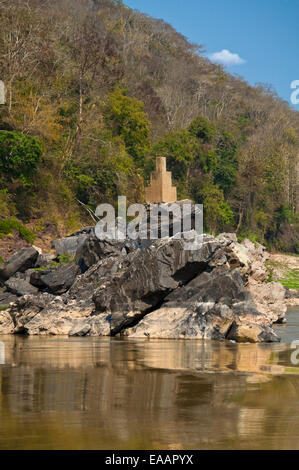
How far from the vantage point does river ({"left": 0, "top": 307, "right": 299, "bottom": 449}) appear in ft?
20.4

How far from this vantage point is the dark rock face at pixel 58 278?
20.1 m

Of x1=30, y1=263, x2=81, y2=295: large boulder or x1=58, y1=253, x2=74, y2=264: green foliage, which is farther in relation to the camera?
x1=58, y1=253, x2=74, y2=264: green foliage

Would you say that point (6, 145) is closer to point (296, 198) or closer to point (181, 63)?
point (296, 198)

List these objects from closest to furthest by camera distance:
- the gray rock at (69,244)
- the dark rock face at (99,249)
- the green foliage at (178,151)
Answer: the dark rock face at (99,249)
the gray rock at (69,244)
the green foliage at (178,151)

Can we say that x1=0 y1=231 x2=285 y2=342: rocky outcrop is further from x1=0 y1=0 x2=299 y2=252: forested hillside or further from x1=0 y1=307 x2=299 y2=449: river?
x1=0 y1=0 x2=299 y2=252: forested hillside

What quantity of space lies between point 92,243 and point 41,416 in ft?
48.1

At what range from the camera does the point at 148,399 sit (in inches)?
321

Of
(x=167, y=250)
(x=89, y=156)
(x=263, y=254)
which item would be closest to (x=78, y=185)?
(x=89, y=156)

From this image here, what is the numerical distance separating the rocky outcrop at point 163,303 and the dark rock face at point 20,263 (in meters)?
5.27

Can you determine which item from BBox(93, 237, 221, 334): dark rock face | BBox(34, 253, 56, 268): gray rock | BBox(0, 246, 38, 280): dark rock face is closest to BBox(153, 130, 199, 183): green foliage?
BBox(34, 253, 56, 268): gray rock

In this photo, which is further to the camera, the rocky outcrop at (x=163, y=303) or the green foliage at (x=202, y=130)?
the green foliage at (x=202, y=130)

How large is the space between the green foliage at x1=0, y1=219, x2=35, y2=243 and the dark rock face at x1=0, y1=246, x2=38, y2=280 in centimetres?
766

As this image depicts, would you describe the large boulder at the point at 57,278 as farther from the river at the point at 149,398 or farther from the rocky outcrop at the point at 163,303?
the river at the point at 149,398

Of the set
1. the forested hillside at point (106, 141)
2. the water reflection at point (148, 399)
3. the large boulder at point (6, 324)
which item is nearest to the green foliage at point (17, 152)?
the forested hillside at point (106, 141)
